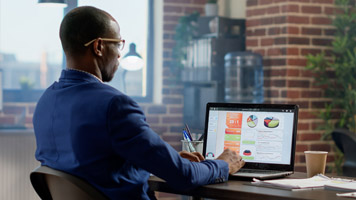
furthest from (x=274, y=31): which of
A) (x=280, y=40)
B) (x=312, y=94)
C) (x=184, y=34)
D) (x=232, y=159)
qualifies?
(x=232, y=159)

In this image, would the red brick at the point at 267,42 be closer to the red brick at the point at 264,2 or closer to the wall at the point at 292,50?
the wall at the point at 292,50

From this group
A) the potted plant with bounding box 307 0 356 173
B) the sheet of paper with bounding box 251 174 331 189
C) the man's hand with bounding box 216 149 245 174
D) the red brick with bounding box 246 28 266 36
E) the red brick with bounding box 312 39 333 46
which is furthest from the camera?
the red brick with bounding box 246 28 266 36

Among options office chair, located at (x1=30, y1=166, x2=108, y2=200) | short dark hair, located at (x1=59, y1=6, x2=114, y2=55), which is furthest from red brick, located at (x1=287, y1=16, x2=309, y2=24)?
office chair, located at (x1=30, y1=166, x2=108, y2=200)

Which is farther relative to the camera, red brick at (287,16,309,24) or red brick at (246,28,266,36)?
red brick at (246,28,266,36)

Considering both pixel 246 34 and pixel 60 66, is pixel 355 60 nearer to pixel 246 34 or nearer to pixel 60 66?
pixel 246 34

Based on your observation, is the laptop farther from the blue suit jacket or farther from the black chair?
the black chair

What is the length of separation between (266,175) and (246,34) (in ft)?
9.38

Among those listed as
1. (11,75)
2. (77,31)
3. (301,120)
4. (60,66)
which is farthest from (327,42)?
(77,31)

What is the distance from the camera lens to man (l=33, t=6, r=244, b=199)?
1681mm

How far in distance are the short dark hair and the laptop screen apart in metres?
0.68

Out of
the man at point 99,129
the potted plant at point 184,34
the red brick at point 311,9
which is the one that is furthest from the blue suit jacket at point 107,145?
the potted plant at point 184,34

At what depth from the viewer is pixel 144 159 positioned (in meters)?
1.68

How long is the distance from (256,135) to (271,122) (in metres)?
0.08

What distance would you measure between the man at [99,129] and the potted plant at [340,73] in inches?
103
